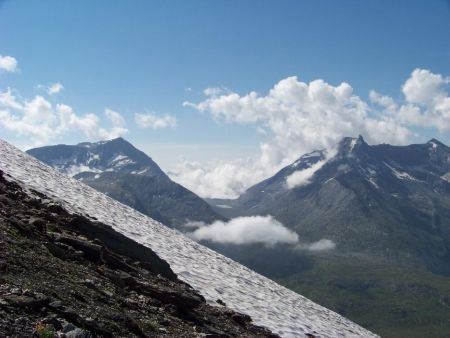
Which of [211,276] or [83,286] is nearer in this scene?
[83,286]

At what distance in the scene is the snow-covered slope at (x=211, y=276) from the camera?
2628cm

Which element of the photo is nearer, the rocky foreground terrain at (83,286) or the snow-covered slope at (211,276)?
the rocky foreground terrain at (83,286)

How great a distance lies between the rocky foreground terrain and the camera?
44.0 feet

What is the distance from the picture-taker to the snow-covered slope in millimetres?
26281

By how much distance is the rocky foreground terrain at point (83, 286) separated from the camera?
44.0 feet

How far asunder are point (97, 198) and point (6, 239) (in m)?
27.0

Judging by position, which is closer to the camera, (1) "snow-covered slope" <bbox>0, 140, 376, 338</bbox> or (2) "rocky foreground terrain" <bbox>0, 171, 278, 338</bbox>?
(2) "rocky foreground terrain" <bbox>0, 171, 278, 338</bbox>

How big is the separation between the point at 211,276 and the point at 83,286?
49.5 feet

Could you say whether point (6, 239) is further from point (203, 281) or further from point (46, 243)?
point (203, 281)

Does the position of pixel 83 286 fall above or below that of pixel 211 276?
below

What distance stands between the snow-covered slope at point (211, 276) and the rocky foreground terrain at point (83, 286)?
7.99ft

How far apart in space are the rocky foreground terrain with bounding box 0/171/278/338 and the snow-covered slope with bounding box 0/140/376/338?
2435 mm

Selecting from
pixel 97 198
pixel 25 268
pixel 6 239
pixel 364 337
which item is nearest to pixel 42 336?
pixel 25 268

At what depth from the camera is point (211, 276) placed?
31391mm
